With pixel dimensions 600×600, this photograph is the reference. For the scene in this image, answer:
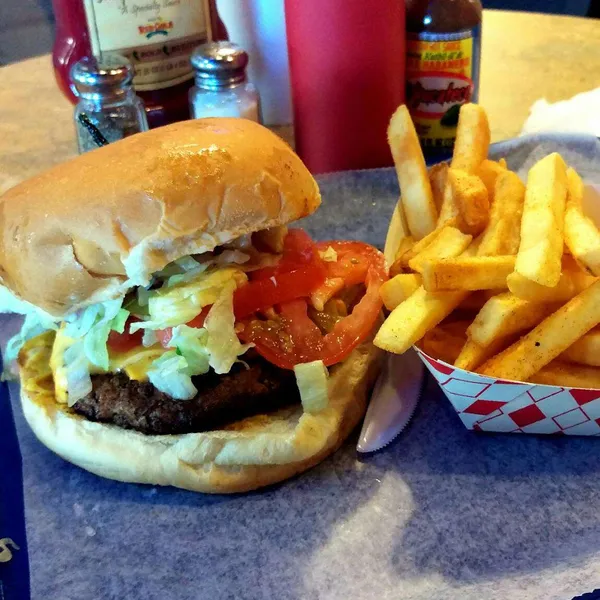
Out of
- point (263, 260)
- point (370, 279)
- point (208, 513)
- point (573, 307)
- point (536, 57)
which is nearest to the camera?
point (573, 307)

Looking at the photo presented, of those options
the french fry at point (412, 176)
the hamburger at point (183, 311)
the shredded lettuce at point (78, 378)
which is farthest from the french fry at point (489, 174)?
the shredded lettuce at point (78, 378)

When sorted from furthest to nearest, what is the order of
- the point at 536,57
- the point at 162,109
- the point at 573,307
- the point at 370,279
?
the point at 536,57
the point at 162,109
the point at 370,279
the point at 573,307

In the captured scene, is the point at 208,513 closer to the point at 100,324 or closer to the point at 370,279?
the point at 100,324

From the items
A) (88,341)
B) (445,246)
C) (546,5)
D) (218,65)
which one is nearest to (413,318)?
(445,246)

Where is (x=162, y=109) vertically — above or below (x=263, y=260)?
below

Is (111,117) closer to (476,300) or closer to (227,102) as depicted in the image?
(227,102)

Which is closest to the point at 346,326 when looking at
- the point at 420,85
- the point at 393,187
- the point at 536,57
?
the point at 393,187
